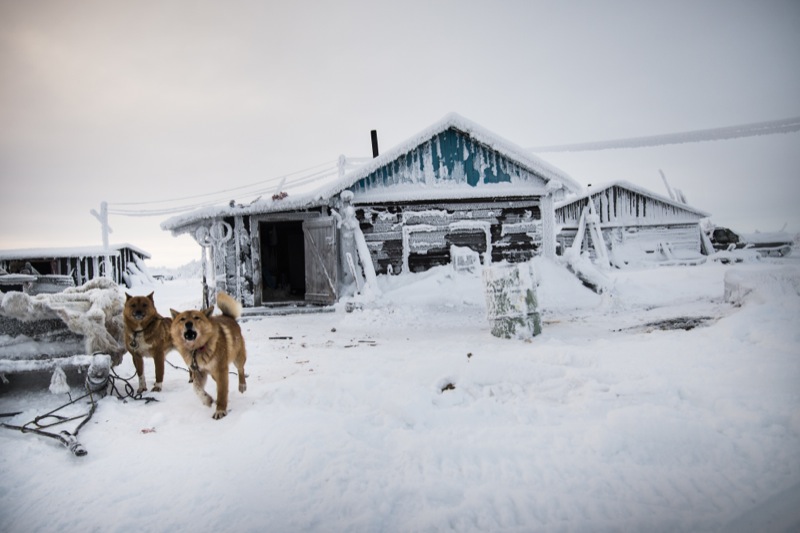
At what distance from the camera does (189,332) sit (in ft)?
10.1

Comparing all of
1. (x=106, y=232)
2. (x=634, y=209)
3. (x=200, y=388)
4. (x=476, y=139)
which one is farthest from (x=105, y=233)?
(x=634, y=209)

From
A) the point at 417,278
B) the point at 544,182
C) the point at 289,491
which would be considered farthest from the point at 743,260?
the point at 289,491

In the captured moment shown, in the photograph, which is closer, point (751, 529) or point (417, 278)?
point (751, 529)

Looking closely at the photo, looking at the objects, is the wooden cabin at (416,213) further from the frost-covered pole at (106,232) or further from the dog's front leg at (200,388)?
the frost-covered pole at (106,232)

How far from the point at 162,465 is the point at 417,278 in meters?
8.61

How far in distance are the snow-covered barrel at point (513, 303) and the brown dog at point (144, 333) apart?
4728 millimetres

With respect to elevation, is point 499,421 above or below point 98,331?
below

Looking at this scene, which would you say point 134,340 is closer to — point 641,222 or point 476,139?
point 476,139

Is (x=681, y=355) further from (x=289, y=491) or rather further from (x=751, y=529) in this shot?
(x=289, y=491)

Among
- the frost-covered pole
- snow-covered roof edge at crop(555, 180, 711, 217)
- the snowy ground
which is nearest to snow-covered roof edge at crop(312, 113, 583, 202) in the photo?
the snowy ground

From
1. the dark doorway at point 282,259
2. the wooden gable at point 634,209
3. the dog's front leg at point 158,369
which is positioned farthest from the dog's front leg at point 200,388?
the wooden gable at point 634,209

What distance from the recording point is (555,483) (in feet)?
7.28

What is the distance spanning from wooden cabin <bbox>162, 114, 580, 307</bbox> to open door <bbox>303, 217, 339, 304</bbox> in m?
0.03

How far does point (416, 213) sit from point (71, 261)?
23245 mm
